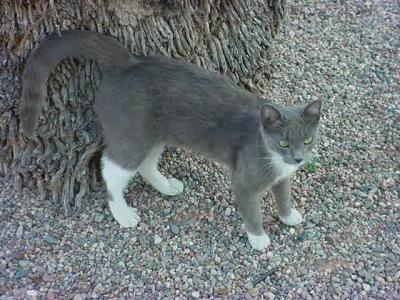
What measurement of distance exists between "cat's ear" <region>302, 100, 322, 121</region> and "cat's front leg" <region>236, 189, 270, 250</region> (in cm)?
52

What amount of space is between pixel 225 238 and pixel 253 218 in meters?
0.24

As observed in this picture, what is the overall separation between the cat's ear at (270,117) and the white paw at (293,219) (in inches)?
26.3

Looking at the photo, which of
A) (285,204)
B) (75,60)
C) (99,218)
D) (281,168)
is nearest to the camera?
(281,168)

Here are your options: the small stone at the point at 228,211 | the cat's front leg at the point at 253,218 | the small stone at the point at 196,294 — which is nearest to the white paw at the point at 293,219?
the cat's front leg at the point at 253,218

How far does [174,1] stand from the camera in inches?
132

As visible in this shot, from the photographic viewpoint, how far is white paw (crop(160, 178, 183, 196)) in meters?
3.69

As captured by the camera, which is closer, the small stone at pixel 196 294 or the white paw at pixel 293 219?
the small stone at pixel 196 294

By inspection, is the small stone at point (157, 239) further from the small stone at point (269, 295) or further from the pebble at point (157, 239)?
the small stone at point (269, 295)

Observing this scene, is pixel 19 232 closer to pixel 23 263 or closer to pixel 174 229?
pixel 23 263

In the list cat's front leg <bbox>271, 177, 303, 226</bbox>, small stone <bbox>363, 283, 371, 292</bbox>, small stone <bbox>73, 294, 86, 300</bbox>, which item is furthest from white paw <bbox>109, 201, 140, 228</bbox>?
small stone <bbox>363, 283, 371, 292</bbox>

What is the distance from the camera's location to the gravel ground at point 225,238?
328cm

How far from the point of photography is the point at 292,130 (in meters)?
3.08

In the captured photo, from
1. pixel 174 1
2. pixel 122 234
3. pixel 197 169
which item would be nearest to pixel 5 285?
pixel 122 234

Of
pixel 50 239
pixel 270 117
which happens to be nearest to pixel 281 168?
pixel 270 117
